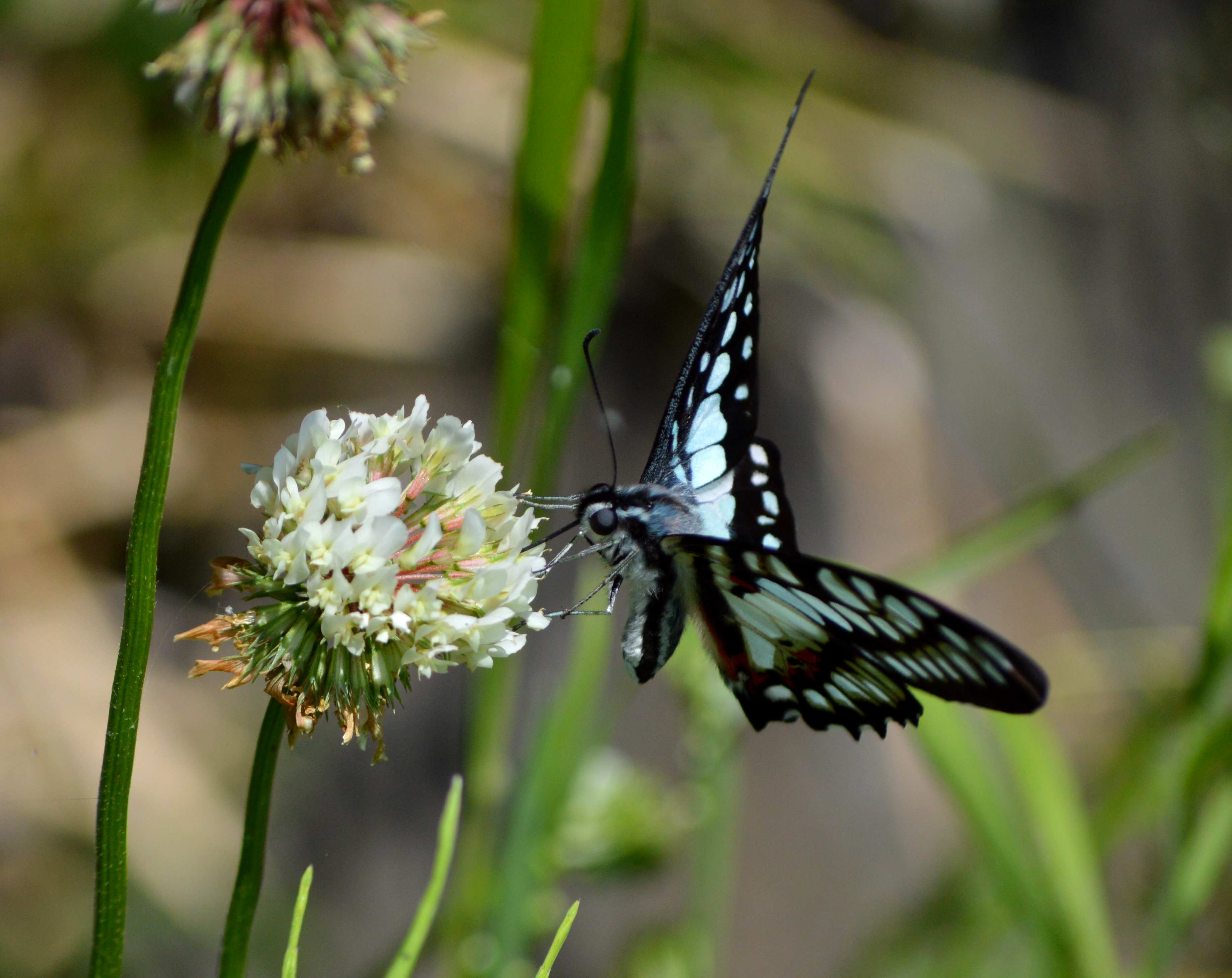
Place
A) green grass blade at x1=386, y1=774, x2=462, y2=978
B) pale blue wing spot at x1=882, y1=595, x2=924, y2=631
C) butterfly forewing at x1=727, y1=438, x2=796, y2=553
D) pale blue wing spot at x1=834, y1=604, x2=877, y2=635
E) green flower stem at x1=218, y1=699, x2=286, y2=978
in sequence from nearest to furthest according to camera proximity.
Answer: green flower stem at x1=218, y1=699, x2=286, y2=978
green grass blade at x1=386, y1=774, x2=462, y2=978
pale blue wing spot at x1=882, y1=595, x2=924, y2=631
pale blue wing spot at x1=834, y1=604, x2=877, y2=635
butterfly forewing at x1=727, y1=438, x2=796, y2=553

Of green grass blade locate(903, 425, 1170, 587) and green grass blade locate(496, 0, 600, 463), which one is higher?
green grass blade locate(496, 0, 600, 463)

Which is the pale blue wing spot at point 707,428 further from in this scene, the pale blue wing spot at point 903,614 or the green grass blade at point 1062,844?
the green grass blade at point 1062,844

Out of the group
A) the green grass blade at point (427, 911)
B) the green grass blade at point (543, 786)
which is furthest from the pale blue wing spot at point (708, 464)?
the green grass blade at point (427, 911)

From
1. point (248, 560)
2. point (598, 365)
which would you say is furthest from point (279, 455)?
point (598, 365)

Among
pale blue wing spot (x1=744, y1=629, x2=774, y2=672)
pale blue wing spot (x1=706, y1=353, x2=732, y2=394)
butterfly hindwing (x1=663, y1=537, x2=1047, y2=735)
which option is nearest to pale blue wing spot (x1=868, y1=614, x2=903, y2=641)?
butterfly hindwing (x1=663, y1=537, x2=1047, y2=735)

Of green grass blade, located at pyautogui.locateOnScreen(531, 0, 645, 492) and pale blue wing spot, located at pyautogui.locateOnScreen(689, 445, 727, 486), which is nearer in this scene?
green grass blade, located at pyautogui.locateOnScreen(531, 0, 645, 492)

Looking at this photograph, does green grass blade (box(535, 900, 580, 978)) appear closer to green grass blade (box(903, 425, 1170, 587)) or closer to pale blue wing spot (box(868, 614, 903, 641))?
pale blue wing spot (box(868, 614, 903, 641))

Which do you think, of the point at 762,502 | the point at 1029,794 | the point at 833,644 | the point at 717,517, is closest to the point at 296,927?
the point at 833,644

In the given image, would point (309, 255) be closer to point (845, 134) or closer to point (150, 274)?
point (150, 274)
